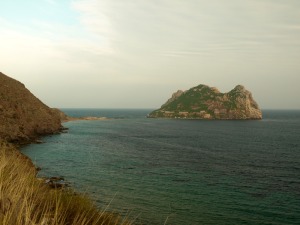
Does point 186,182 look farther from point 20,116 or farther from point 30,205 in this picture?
point 20,116

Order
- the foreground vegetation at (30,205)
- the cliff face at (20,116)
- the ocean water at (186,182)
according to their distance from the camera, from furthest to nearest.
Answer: the cliff face at (20,116), the ocean water at (186,182), the foreground vegetation at (30,205)

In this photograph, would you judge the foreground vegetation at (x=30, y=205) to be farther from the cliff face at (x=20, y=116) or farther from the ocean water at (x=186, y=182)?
the cliff face at (x=20, y=116)

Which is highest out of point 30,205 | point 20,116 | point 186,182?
point 20,116

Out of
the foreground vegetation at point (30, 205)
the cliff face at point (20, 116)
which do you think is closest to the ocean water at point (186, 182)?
the foreground vegetation at point (30, 205)

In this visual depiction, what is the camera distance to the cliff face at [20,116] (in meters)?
83.3

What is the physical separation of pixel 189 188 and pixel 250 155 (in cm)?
3681

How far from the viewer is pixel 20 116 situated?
310 feet

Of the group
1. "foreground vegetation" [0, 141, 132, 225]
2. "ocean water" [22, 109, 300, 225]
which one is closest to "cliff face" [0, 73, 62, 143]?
"ocean water" [22, 109, 300, 225]

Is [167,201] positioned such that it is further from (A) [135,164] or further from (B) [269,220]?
(A) [135,164]

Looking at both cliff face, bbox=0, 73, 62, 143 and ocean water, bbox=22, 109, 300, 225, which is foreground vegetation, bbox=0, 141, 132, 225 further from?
cliff face, bbox=0, 73, 62, 143

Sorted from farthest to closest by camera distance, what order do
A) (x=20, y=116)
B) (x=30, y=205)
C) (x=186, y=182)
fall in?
(x=20, y=116)
(x=186, y=182)
(x=30, y=205)

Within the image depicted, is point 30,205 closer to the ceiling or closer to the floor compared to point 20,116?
closer to the floor

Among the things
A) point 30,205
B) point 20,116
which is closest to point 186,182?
point 30,205

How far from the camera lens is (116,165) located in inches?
2167
